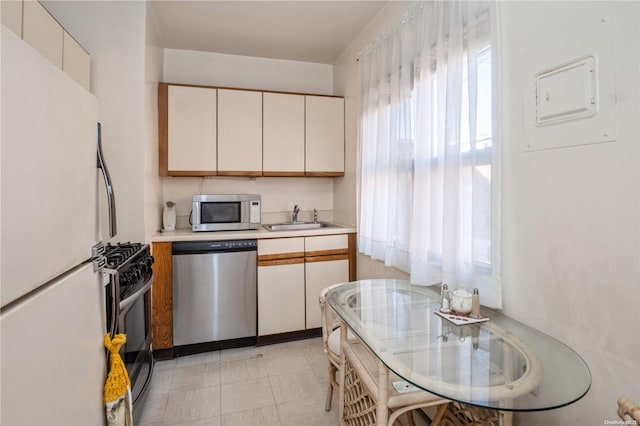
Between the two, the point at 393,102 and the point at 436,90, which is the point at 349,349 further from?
the point at 393,102

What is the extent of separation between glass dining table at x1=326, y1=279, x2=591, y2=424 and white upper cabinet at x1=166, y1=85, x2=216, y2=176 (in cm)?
199

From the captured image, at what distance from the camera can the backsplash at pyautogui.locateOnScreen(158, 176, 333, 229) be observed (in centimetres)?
320

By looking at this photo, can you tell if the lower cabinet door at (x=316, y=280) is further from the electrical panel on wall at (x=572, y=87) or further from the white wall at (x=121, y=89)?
the electrical panel on wall at (x=572, y=87)

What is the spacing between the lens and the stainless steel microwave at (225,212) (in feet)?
9.46

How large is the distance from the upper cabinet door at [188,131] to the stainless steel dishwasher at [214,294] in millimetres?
727

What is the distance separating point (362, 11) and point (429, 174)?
1536 mm

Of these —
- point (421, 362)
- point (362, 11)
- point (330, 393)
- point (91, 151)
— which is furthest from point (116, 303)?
point (362, 11)

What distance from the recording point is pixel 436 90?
71.2 inches

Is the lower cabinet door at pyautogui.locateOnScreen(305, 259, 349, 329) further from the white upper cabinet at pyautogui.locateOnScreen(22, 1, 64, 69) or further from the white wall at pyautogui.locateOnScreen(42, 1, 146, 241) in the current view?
the white upper cabinet at pyautogui.locateOnScreen(22, 1, 64, 69)

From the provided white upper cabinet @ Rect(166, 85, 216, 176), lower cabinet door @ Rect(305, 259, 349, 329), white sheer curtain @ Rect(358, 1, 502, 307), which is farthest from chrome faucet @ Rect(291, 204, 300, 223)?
white sheer curtain @ Rect(358, 1, 502, 307)

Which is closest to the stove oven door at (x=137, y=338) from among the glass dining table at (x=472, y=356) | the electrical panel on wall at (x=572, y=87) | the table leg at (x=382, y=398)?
the glass dining table at (x=472, y=356)

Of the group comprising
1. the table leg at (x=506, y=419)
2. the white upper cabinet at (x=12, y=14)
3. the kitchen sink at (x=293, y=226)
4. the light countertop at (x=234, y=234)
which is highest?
the white upper cabinet at (x=12, y=14)

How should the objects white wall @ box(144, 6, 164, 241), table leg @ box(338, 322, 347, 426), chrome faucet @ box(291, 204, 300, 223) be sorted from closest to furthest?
table leg @ box(338, 322, 347, 426), white wall @ box(144, 6, 164, 241), chrome faucet @ box(291, 204, 300, 223)

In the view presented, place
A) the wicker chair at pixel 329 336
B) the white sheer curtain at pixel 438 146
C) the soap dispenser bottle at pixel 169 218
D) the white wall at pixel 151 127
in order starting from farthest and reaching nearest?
1. the soap dispenser bottle at pixel 169 218
2. the white wall at pixel 151 127
3. the wicker chair at pixel 329 336
4. the white sheer curtain at pixel 438 146
